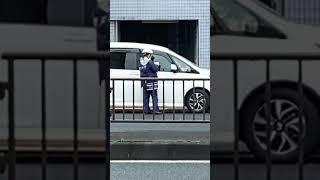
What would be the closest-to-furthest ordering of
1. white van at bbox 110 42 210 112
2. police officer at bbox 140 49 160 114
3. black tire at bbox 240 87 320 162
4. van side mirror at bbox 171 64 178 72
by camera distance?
1. black tire at bbox 240 87 320 162
2. white van at bbox 110 42 210 112
3. police officer at bbox 140 49 160 114
4. van side mirror at bbox 171 64 178 72

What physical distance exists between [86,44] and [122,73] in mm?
9647

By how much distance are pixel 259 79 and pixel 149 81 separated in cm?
891

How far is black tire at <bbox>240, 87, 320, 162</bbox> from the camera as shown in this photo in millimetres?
3227

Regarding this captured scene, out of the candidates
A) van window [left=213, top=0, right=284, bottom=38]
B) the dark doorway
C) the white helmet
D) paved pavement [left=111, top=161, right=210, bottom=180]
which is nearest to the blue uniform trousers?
the white helmet

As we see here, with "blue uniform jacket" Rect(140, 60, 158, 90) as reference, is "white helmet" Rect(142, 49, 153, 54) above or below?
above

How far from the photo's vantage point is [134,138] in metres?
9.37

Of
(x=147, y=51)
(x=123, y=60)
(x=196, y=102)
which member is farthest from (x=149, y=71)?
(x=196, y=102)

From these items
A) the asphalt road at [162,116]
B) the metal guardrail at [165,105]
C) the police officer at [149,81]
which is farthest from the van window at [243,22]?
the police officer at [149,81]

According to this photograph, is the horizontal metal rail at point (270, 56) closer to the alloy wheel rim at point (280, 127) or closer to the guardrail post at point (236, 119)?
the guardrail post at point (236, 119)

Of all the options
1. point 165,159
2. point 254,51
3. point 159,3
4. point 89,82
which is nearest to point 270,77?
point 254,51

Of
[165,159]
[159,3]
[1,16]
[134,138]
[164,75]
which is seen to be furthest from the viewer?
[159,3]

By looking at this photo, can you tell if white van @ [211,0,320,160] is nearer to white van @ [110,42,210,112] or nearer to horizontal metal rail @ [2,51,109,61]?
horizontal metal rail @ [2,51,109,61]

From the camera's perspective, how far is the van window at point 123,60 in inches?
Result: 508

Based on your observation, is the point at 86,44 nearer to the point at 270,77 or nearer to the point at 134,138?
the point at 270,77
